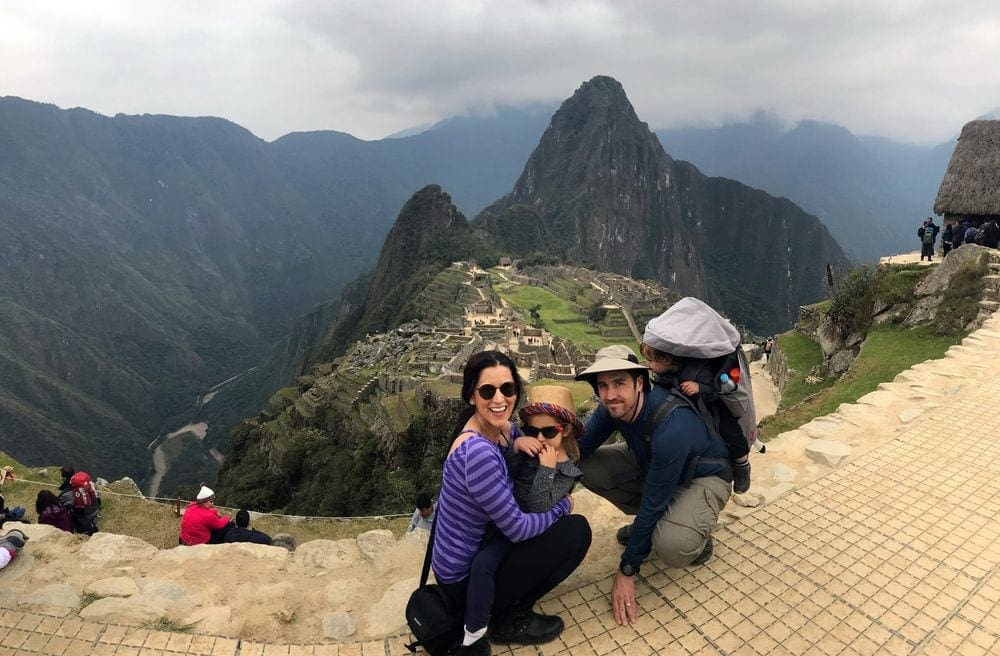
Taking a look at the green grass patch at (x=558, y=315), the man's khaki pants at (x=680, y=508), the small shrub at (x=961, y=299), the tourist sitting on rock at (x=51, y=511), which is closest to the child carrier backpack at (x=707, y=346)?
the man's khaki pants at (x=680, y=508)

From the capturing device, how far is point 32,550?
4.09 meters

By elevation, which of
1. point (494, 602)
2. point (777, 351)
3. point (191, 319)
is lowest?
point (191, 319)

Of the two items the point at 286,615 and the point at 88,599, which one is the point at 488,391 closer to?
the point at 286,615

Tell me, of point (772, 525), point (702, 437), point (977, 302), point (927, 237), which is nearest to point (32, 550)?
point (702, 437)

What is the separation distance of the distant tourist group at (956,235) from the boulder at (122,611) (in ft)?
54.3

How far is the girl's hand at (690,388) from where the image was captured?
3.01 meters

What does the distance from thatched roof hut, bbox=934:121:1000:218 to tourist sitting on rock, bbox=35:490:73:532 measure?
24.0m

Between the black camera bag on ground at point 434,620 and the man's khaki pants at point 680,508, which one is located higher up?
the man's khaki pants at point 680,508

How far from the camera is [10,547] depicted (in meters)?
3.74

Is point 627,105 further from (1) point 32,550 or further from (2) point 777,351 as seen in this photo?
(1) point 32,550

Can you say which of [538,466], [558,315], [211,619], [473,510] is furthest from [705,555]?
[558,315]

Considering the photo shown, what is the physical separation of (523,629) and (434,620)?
541mm

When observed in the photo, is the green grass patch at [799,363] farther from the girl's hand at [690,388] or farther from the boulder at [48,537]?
the boulder at [48,537]

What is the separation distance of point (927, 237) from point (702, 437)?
14936 mm
